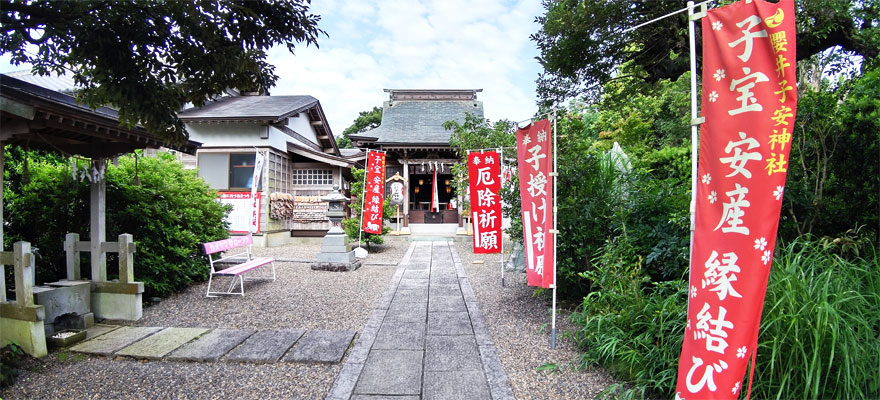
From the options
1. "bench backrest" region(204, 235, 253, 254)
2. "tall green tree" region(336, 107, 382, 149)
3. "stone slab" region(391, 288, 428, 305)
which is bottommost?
"stone slab" region(391, 288, 428, 305)

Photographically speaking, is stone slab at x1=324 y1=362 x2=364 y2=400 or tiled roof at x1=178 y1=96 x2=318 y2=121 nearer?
stone slab at x1=324 y1=362 x2=364 y2=400

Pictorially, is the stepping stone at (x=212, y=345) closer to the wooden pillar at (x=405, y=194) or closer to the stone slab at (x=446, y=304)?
the stone slab at (x=446, y=304)

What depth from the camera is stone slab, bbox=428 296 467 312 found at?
5.14 m

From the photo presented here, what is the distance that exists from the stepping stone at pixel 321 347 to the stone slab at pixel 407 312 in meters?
0.71

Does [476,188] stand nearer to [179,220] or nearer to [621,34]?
[621,34]

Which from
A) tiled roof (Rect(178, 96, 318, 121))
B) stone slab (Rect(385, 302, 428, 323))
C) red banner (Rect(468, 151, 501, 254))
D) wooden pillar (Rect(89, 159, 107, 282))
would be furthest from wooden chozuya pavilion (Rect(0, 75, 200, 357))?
tiled roof (Rect(178, 96, 318, 121))

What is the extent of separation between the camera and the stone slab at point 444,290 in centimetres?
602

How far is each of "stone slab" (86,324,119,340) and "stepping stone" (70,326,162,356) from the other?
81mm

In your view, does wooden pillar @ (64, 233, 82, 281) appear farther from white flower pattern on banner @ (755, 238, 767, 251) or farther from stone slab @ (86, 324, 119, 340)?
white flower pattern on banner @ (755, 238, 767, 251)

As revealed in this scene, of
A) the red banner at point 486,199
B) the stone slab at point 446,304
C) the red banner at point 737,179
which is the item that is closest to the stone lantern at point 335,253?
the red banner at point 486,199

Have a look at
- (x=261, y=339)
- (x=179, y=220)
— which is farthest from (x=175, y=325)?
(x=179, y=220)

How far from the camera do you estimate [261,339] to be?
392 cm

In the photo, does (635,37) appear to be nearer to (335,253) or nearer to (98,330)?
(335,253)

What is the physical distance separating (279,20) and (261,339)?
10.1ft
